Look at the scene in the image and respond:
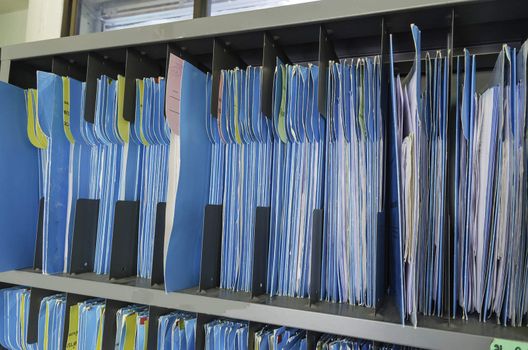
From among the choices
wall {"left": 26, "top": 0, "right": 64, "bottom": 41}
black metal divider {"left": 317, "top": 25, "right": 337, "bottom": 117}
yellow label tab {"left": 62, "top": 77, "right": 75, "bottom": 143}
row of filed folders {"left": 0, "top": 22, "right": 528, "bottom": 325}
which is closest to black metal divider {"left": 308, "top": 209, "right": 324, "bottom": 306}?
row of filed folders {"left": 0, "top": 22, "right": 528, "bottom": 325}

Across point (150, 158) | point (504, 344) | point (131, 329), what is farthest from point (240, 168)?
point (504, 344)

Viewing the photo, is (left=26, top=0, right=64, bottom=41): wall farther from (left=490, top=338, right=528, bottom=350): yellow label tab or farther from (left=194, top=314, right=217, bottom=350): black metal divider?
(left=490, top=338, right=528, bottom=350): yellow label tab

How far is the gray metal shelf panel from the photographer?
73 centimetres

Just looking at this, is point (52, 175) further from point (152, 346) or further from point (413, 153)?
point (413, 153)

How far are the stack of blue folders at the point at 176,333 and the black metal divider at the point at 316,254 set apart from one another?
1.01ft

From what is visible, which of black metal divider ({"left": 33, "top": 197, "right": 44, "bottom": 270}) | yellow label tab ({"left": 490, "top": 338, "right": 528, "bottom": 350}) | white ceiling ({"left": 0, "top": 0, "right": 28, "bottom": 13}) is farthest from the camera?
white ceiling ({"left": 0, "top": 0, "right": 28, "bottom": 13})

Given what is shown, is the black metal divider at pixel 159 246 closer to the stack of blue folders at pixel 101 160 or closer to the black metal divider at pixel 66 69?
the stack of blue folders at pixel 101 160

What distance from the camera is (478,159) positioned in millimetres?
684

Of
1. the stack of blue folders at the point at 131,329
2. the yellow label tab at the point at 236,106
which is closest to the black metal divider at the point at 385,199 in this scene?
the yellow label tab at the point at 236,106

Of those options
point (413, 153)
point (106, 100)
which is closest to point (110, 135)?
point (106, 100)

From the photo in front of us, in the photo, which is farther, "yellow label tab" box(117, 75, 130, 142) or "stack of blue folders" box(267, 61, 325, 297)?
"yellow label tab" box(117, 75, 130, 142)

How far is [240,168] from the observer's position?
0.87 metres

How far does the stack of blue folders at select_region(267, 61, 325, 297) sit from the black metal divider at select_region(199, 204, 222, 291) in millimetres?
127

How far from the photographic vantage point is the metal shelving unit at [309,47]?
2.20 ft
